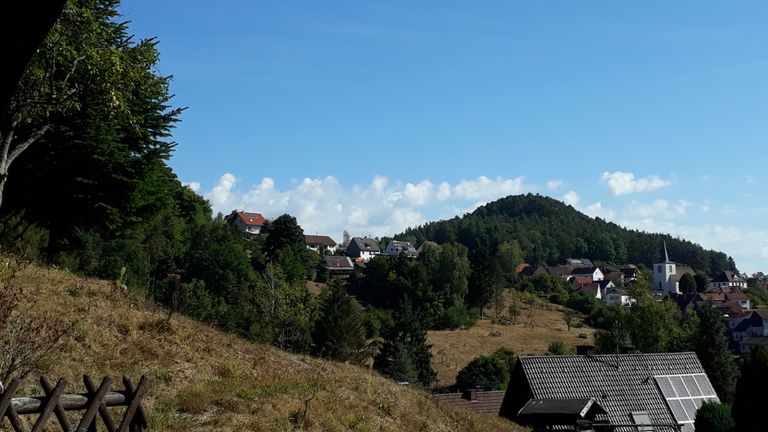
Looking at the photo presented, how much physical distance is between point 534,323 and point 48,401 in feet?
313

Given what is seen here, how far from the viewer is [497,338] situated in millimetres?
85125

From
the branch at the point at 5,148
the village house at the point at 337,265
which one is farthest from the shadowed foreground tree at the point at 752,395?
the village house at the point at 337,265

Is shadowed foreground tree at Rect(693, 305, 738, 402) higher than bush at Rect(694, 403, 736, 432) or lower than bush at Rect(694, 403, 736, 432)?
higher

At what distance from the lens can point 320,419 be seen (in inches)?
444

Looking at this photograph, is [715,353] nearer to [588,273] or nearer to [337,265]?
[337,265]

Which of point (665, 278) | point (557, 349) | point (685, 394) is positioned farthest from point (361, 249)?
point (685, 394)

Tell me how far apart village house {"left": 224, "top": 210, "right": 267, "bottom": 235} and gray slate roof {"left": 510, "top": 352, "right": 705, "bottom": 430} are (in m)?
137

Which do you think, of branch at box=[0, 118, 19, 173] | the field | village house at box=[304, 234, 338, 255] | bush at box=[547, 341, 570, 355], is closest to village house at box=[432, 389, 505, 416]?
branch at box=[0, 118, 19, 173]

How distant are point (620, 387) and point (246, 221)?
143023 mm

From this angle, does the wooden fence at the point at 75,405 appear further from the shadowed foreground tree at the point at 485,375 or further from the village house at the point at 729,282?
the village house at the point at 729,282

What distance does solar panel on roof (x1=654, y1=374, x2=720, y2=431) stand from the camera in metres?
30.3

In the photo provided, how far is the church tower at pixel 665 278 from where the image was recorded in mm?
171000

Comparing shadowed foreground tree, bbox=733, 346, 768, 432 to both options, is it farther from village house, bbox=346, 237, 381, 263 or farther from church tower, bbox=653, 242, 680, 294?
church tower, bbox=653, 242, 680, 294

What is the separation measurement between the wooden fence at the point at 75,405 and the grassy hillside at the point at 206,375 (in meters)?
1.51
